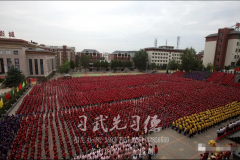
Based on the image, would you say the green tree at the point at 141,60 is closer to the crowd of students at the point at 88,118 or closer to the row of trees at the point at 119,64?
the row of trees at the point at 119,64

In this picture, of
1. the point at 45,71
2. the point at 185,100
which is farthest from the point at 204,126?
the point at 45,71

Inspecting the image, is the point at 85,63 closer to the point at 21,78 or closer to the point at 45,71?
the point at 45,71

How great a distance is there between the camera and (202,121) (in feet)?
42.8

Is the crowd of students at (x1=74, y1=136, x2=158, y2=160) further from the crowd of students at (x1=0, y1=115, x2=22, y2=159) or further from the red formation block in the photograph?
the red formation block

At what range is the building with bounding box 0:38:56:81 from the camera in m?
30.4

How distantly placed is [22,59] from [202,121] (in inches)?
1417

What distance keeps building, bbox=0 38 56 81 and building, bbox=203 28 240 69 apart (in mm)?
50155

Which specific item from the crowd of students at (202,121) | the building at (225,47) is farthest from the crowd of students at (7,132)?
the building at (225,47)

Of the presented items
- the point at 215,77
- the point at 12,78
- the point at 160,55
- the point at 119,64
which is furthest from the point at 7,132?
the point at 160,55

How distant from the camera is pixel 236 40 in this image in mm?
40812

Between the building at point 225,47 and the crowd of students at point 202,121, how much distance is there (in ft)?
113

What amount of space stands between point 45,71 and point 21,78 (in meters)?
9.16

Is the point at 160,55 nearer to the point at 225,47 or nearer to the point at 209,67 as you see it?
the point at 209,67

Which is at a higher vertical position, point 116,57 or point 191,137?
point 116,57
